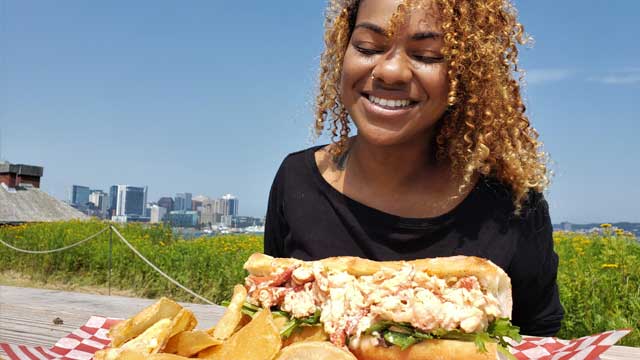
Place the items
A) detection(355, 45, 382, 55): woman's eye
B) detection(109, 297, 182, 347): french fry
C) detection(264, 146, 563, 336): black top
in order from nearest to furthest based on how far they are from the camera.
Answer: detection(109, 297, 182, 347): french fry < detection(355, 45, 382, 55): woman's eye < detection(264, 146, 563, 336): black top

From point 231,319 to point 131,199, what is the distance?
361ft

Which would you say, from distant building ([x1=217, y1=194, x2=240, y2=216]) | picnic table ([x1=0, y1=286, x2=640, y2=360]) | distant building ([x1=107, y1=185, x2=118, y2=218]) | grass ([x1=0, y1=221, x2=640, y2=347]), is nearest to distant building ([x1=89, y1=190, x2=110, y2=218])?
distant building ([x1=107, y1=185, x2=118, y2=218])

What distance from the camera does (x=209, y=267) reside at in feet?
35.3

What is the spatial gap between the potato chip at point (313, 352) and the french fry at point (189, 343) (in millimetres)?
286

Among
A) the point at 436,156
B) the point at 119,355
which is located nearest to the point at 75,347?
the point at 119,355

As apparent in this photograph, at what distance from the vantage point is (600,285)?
5.34 metres

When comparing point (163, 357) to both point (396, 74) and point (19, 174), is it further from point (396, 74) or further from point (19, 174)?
point (19, 174)

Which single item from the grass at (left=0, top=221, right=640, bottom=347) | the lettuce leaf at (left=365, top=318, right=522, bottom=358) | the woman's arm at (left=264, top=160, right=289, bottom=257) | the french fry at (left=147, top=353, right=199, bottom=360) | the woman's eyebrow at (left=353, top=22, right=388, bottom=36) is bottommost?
the grass at (left=0, top=221, right=640, bottom=347)

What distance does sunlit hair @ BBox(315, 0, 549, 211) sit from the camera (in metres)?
2.58

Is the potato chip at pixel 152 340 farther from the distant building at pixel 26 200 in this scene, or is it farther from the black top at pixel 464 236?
the distant building at pixel 26 200

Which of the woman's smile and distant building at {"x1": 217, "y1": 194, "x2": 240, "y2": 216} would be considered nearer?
the woman's smile

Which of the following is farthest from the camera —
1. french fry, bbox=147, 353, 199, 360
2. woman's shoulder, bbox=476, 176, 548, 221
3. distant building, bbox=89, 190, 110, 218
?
distant building, bbox=89, 190, 110, 218

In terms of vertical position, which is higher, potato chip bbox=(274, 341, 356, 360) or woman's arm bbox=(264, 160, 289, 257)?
woman's arm bbox=(264, 160, 289, 257)

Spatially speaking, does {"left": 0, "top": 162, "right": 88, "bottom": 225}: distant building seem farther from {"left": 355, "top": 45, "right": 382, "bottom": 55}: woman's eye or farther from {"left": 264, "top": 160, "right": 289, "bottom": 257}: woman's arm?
{"left": 355, "top": 45, "right": 382, "bottom": 55}: woman's eye
